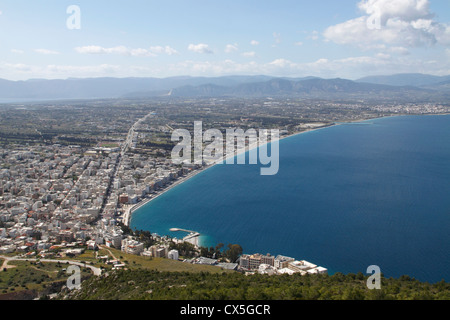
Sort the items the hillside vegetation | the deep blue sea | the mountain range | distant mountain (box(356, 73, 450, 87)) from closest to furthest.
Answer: the hillside vegetation < the deep blue sea < the mountain range < distant mountain (box(356, 73, 450, 87))

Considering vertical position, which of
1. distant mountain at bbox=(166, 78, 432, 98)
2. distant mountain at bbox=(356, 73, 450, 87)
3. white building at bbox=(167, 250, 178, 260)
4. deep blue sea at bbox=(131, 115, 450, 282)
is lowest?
white building at bbox=(167, 250, 178, 260)

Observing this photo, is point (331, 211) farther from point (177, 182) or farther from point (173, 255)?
point (177, 182)

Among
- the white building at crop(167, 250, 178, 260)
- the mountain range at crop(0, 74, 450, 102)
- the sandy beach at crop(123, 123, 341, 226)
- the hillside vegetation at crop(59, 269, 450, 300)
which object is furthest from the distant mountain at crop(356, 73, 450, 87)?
the hillside vegetation at crop(59, 269, 450, 300)

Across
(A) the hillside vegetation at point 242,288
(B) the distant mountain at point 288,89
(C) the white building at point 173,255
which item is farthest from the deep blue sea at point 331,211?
(B) the distant mountain at point 288,89

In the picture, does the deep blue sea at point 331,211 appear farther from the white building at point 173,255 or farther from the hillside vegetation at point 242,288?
the hillside vegetation at point 242,288

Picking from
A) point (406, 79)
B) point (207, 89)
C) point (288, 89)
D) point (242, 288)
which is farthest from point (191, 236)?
point (406, 79)

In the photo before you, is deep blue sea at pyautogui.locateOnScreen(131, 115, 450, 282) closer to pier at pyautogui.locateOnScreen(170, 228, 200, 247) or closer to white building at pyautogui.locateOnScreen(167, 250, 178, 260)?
pier at pyautogui.locateOnScreen(170, 228, 200, 247)
